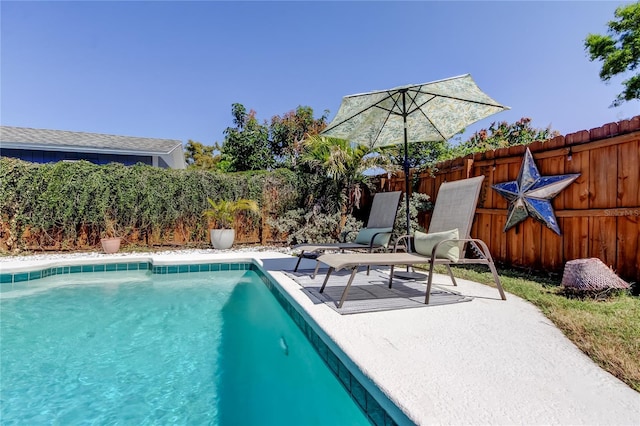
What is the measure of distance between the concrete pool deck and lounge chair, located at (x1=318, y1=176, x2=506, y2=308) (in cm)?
43

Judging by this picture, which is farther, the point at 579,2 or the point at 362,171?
the point at 362,171

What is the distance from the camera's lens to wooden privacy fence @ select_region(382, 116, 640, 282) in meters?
3.83

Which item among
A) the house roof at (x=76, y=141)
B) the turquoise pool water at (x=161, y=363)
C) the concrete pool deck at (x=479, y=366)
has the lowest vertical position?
the turquoise pool water at (x=161, y=363)

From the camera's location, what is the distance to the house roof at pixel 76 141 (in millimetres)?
13062

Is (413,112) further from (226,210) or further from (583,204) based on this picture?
(226,210)

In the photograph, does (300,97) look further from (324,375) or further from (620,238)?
(324,375)

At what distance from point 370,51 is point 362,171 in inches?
186

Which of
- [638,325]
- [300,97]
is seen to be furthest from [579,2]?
[300,97]

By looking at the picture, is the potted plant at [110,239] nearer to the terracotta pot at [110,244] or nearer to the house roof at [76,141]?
the terracotta pot at [110,244]

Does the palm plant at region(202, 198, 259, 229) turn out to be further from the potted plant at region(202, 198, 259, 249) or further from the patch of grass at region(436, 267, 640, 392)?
the patch of grass at region(436, 267, 640, 392)

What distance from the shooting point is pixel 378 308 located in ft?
9.97

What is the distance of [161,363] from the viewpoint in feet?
10.4

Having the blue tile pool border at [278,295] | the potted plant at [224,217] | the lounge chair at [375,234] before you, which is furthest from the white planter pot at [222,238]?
the lounge chair at [375,234]

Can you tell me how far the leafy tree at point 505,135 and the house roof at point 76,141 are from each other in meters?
12.7
